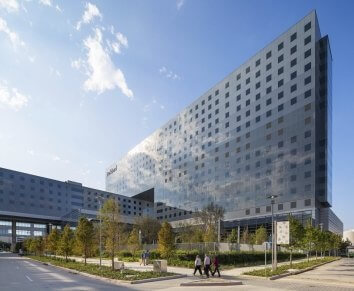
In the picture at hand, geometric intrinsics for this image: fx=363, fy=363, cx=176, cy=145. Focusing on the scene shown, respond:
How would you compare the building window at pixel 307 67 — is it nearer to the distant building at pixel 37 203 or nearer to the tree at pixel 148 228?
the tree at pixel 148 228

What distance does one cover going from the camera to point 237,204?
9450 cm

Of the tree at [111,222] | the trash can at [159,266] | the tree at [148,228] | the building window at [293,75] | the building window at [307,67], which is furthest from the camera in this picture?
the tree at [148,228]

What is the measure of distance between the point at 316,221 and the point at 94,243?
47601 mm

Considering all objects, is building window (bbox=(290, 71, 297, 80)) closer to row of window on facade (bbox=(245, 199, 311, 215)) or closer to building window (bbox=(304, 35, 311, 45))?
building window (bbox=(304, 35, 311, 45))

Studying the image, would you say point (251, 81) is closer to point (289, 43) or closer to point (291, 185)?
point (289, 43)

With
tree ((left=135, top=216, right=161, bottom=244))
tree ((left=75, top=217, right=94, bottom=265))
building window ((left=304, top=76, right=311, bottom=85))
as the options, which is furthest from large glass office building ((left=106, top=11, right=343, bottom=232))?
tree ((left=75, top=217, right=94, bottom=265))

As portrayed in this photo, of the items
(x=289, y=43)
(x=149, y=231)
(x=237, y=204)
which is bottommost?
(x=149, y=231)

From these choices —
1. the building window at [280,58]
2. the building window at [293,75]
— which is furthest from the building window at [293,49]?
the building window at [293,75]

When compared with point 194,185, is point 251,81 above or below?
above

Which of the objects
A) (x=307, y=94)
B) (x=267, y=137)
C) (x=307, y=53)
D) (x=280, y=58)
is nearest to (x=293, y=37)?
(x=280, y=58)

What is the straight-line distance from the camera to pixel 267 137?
290 feet

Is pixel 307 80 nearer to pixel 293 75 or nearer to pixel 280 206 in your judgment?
pixel 293 75

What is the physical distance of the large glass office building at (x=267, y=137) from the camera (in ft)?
254

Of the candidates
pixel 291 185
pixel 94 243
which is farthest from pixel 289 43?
pixel 94 243
